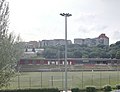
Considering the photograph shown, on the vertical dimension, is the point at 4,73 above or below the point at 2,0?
below

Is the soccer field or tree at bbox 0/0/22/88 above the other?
tree at bbox 0/0/22/88

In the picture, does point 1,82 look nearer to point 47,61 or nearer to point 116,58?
point 47,61

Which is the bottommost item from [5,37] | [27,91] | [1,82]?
[27,91]

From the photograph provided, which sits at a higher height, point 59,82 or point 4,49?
point 4,49

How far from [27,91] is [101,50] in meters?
124

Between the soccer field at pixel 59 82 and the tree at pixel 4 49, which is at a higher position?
the tree at pixel 4 49

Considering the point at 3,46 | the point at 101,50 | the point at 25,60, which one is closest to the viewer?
the point at 3,46

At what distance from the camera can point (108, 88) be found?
34.1 m

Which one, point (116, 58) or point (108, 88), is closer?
point (108, 88)

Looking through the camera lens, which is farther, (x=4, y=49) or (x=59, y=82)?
(x=59, y=82)

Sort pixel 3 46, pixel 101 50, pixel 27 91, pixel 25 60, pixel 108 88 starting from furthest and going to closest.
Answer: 1. pixel 101 50
2. pixel 25 60
3. pixel 108 88
4. pixel 27 91
5. pixel 3 46

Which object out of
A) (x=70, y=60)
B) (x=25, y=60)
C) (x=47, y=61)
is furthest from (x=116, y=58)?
(x=25, y=60)

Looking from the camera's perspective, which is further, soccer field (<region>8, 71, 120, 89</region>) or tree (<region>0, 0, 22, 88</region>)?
soccer field (<region>8, 71, 120, 89</region>)

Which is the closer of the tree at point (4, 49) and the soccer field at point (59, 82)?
the tree at point (4, 49)
